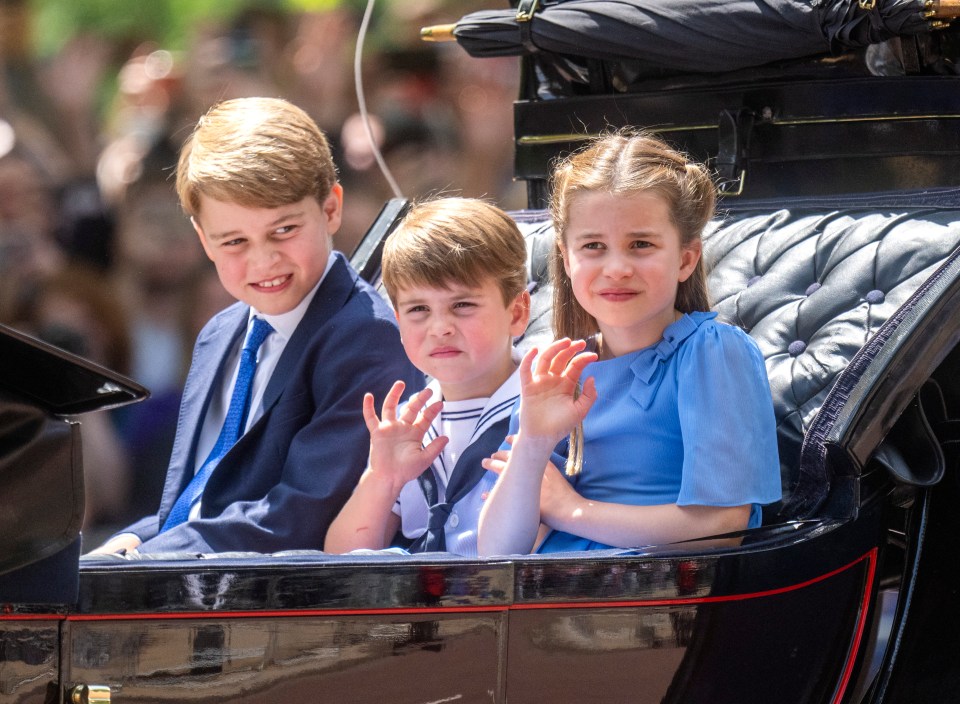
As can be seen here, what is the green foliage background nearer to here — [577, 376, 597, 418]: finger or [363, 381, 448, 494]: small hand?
[363, 381, 448, 494]: small hand

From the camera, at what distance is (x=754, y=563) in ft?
6.14

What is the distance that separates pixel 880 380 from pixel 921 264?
31 cm

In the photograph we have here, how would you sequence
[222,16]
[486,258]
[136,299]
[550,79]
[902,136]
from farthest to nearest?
[222,16]
[136,299]
[550,79]
[902,136]
[486,258]

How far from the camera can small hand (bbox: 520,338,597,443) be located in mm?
1919

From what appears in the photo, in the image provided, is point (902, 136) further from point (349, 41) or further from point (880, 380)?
point (349, 41)

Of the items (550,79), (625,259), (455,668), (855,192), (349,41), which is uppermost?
(349,41)

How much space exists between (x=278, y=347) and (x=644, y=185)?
32.9 inches

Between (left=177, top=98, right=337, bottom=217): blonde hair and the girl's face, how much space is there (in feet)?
1.87

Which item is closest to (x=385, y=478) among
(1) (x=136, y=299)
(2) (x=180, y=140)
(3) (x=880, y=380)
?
(3) (x=880, y=380)

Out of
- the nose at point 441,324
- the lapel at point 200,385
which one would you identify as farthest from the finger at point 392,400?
the lapel at point 200,385

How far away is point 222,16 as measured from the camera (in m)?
5.04

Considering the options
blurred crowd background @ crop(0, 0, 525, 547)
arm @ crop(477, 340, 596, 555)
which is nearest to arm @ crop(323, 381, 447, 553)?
arm @ crop(477, 340, 596, 555)

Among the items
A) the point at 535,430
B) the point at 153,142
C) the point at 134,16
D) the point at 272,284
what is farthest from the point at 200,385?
the point at 134,16

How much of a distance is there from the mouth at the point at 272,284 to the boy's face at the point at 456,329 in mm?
297
